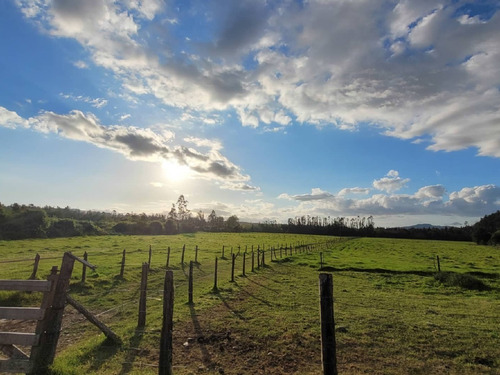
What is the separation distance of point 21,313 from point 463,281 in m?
28.4

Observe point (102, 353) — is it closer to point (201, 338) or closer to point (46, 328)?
point (46, 328)

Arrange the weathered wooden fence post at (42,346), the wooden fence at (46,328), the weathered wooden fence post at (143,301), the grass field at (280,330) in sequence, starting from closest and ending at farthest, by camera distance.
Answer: the wooden fence at (46,328)
the weathered wooden fence post at (42,346)
the grass field at (280,330)
the weathered wooden fence post at (143,301)

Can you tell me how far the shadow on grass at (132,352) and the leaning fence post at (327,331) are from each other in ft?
16.9

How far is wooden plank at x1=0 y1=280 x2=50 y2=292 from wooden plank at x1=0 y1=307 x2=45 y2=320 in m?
0.43

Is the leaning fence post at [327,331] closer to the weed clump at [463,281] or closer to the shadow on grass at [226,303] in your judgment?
the shadow on grass at [226,303]

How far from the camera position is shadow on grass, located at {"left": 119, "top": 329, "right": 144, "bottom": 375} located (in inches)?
321

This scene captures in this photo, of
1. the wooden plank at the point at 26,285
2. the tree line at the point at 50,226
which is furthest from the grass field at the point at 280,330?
the tree line at the point at 50,226

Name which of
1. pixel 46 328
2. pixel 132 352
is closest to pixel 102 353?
pixel 132 352

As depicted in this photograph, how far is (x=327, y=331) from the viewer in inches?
245

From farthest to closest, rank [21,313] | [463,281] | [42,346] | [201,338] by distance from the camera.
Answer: [463,281] → [201,338] → [42,346] → [21,313]

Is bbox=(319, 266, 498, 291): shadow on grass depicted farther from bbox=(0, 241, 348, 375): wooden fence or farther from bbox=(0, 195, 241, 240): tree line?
bbox=(0, 195, 241, 240): tree line

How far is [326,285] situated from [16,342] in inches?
270

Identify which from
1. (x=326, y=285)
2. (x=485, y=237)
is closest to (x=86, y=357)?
(x=326, y=285)

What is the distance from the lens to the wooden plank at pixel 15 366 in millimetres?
6642
